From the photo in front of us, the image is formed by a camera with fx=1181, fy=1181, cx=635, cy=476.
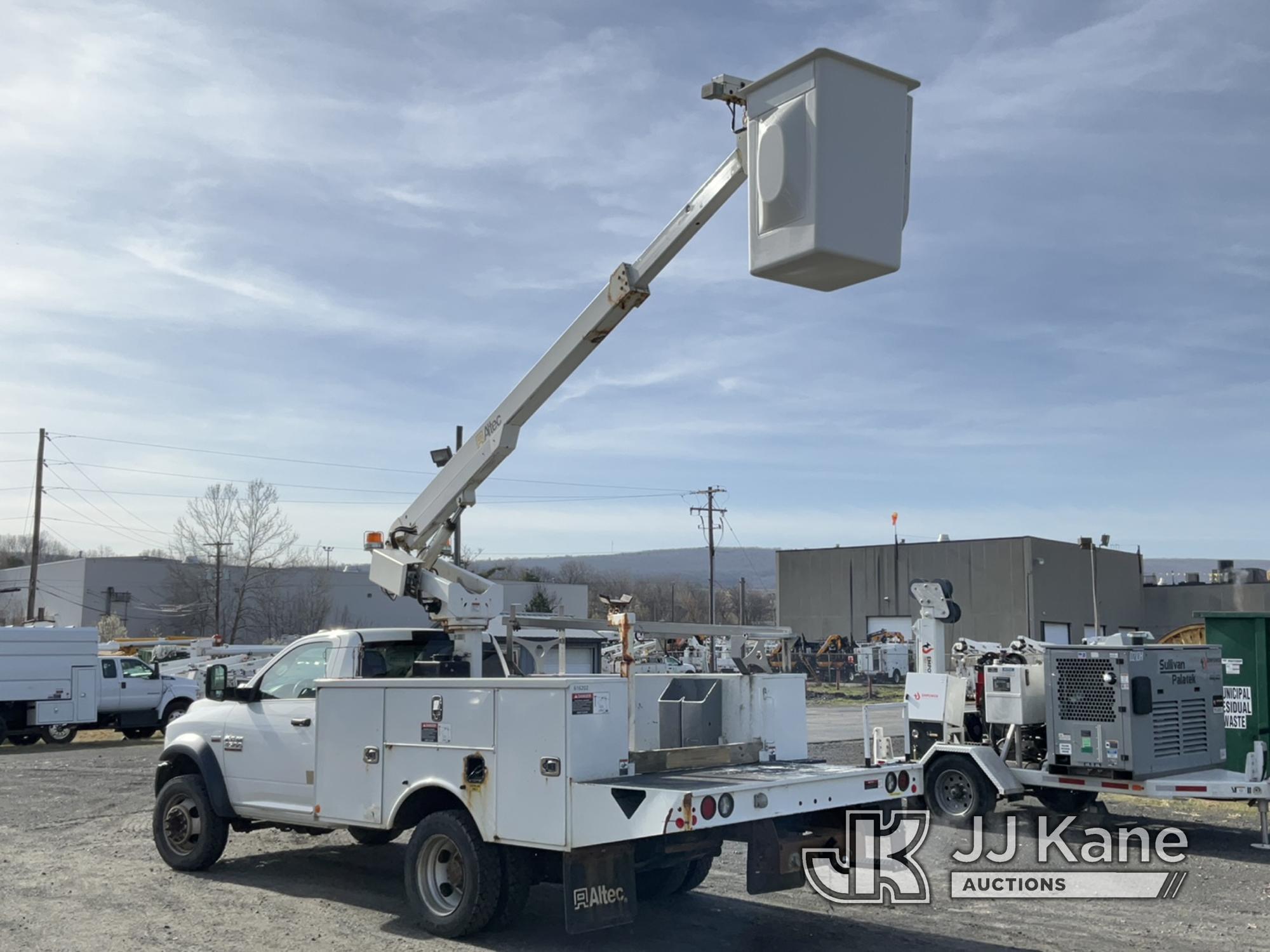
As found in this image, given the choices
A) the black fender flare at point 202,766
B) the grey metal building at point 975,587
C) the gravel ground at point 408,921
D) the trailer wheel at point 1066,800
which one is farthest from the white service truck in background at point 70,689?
the grey metal building at point 975,587

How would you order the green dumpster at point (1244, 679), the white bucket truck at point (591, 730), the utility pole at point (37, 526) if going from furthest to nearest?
the utility pole at point (37, 526) → the green dumpster at point (1244, 679) → the white bucket truck at point (591, 730)

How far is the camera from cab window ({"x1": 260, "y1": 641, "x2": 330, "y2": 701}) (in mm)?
9562

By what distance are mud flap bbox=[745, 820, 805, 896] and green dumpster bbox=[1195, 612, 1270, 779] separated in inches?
338

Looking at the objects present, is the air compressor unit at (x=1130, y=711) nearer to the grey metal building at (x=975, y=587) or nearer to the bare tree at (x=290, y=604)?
the grey metal building at (x=975, y=587)

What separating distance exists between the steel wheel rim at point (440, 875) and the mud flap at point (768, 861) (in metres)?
1.91

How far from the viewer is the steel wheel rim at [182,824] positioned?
33.0 feet

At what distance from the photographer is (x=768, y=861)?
297 inches

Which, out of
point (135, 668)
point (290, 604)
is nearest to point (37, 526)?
point (135, 668)

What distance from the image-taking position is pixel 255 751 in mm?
9656

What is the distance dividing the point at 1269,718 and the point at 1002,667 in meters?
3.61

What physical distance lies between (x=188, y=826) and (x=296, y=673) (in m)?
1.78

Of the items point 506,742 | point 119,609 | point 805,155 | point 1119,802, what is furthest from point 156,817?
point 119,609

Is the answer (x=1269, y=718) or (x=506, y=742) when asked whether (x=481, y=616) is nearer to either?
(x=506, y=742)

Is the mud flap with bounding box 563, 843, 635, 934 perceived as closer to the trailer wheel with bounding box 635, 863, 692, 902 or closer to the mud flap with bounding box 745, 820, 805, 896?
the mud flap with bounding box 745, 820, 805, 896
